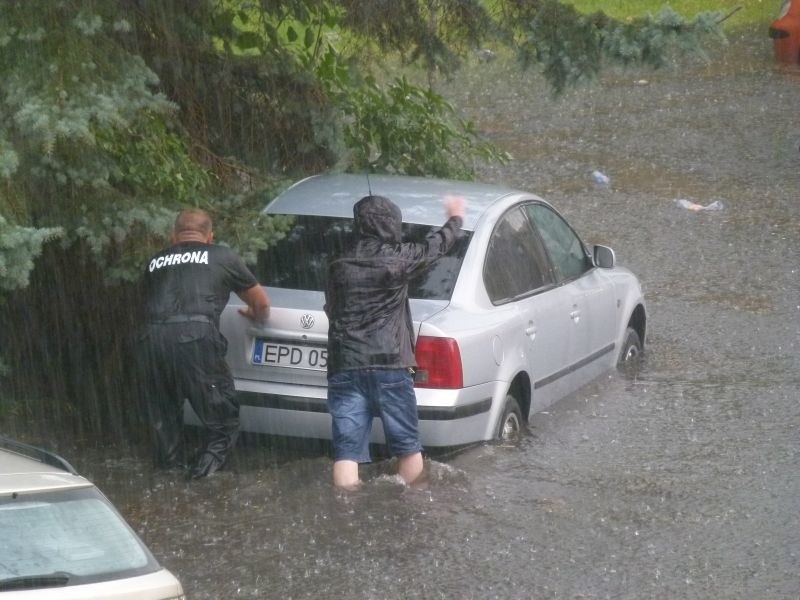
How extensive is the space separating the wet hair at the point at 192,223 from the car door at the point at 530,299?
160 cm

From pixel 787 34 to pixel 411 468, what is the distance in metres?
19.9

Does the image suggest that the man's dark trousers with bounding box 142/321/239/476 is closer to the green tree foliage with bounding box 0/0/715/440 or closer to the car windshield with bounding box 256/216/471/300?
the green tree foliage with bounding box 0/0/715/440

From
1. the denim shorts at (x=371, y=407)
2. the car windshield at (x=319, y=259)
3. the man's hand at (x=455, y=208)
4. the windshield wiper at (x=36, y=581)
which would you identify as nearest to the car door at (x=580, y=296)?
the car windshield at (x=319, y=259)

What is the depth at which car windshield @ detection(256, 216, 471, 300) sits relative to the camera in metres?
7.39

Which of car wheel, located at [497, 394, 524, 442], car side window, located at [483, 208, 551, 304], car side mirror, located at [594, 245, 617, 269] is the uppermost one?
car side window, located at [483, 208, 551, 304]

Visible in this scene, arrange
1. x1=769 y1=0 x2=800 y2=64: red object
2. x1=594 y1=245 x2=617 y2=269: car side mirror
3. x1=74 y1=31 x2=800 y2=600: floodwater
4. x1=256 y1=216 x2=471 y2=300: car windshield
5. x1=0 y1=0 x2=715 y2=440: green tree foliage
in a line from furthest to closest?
x1=769 y1=0 x2=800 y2=64: red object, x1=594 y1=245 x2=617 y2=269: car side mirror, x1=256 y1=216 x2=471 y2=300: car windshield, x1=0 y1=0 x2=715 y2=440: green tree foliage, x1=74 y1=31 x2=800 y2=600: floodwater

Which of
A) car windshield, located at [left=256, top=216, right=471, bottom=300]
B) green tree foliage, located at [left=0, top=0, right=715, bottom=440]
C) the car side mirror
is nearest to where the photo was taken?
green tree foliage, located at [left=0, top=0, right=715, bottom=440]

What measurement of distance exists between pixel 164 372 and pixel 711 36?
374 cm

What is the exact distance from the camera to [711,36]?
7.85 m

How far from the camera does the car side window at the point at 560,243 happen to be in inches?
335

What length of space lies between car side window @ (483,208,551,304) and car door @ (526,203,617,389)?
0.17 metres

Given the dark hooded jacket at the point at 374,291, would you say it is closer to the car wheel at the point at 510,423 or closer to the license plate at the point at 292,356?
the license plate at the point at 292,356

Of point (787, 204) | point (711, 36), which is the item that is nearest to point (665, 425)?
point (711, 36)

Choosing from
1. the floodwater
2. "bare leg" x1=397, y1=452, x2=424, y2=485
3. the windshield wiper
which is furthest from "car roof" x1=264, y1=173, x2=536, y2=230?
the windshield wiper
